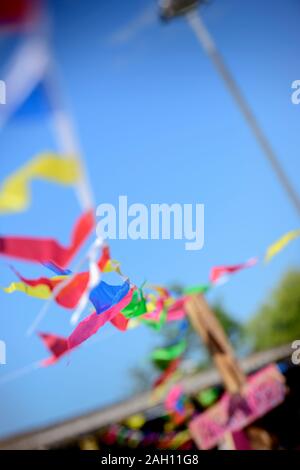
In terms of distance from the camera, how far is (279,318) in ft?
40.9

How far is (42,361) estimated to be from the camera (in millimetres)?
1899

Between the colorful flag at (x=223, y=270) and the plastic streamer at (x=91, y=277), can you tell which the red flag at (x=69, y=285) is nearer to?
the plastic streamer at (x=91, y=277)

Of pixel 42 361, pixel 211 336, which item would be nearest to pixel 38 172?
pixel 42 361

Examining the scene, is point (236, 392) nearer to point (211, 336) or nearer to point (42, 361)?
point (211, 336)

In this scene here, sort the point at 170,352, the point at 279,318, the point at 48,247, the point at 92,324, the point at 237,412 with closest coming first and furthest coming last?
the point at 92,324
the point at 48,247
the point at 237,412
the point at 170,352
the point at 279,318

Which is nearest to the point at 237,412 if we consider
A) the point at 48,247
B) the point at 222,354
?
the point at 222,354

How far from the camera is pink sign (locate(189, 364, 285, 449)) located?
208 centimetres

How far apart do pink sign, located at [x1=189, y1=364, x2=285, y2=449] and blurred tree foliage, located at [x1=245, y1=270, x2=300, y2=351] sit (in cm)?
990

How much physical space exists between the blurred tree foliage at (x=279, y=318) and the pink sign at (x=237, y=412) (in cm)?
990

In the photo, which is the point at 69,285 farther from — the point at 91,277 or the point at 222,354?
the point at 222,354

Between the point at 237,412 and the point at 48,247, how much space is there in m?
1.26

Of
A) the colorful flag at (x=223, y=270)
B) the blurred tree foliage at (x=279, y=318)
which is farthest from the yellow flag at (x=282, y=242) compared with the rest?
the blurred tree foliage at (x=279, y=318)
